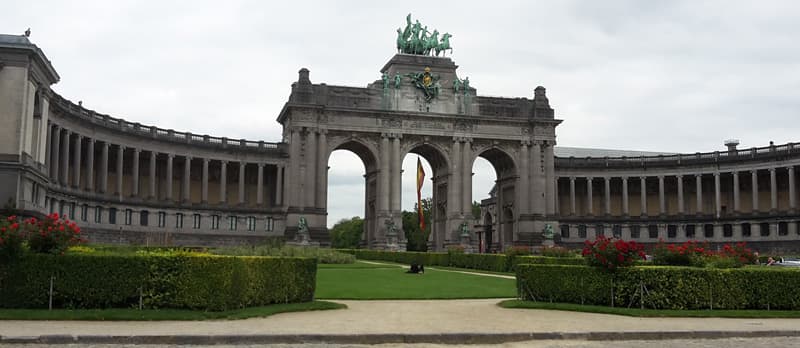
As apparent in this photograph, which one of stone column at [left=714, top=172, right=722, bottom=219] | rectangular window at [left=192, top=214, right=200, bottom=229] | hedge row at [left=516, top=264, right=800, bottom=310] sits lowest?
hedge row at [left=516, top=264, right=800, bottom=310]

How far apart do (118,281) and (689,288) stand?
19.1 metres

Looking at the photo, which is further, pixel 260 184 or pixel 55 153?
pixel 260 184

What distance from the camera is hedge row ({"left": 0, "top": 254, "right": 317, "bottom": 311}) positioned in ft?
77.8

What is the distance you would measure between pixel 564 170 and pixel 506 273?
5309 cm

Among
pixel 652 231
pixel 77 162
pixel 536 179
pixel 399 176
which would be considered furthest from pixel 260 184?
pixel 652 231

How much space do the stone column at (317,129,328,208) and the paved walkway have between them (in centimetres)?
6428

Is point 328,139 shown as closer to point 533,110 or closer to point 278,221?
point 278,221

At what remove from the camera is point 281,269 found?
1069 inches

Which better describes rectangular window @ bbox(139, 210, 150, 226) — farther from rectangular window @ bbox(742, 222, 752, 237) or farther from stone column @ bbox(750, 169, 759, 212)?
rectangular window @ bbox(742, 222, 752, 237)

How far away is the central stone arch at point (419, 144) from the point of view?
89.8m

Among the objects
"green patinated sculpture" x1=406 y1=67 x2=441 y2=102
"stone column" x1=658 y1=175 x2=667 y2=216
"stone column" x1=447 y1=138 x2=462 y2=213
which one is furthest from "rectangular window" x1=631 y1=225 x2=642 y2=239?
"green patinated sculpture" x1=406 y1=67 x2=441 y2=102

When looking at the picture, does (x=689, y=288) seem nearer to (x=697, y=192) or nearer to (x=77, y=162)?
(x=77, y=162)

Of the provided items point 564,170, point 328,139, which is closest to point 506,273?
point 328,139

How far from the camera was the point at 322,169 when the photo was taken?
90688 millimetres
